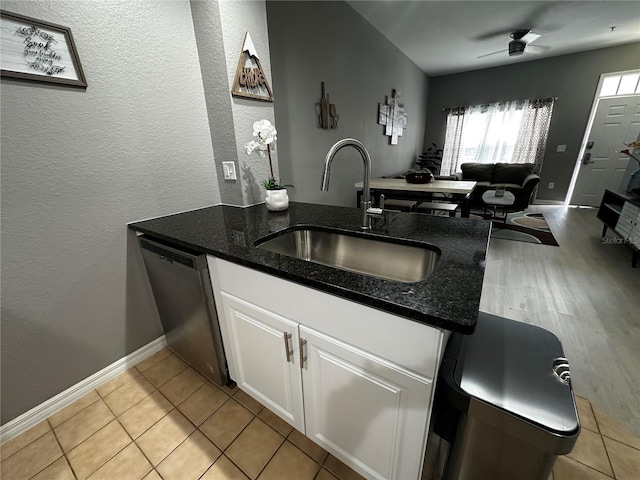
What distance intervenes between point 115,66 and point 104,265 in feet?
3.14

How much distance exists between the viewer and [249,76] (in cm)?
147

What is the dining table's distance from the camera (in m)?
2.77

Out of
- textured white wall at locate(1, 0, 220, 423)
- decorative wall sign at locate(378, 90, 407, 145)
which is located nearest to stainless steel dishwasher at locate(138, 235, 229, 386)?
textured white wall at locate(1, 0, 220, 423)

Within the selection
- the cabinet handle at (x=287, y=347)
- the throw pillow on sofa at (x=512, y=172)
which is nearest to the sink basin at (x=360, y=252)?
the cabinet handle at (x=287, y=347)

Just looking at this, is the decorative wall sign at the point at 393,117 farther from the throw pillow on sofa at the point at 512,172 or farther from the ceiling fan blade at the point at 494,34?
the throw pillow on sofa at the point at 512,172

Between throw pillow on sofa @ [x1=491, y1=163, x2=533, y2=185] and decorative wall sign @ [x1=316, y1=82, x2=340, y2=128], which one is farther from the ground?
decorative wall sign @ [x1=316, y1=82, x2=340, y2=128]

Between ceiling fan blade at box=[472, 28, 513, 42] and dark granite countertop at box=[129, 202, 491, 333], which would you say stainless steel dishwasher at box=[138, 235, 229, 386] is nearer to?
dark granite countertop at box=[129, 202, 491, 333]

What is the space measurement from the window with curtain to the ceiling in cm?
93

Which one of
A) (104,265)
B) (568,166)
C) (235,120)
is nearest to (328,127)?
(235,120)

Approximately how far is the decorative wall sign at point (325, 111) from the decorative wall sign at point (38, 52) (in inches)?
72.6

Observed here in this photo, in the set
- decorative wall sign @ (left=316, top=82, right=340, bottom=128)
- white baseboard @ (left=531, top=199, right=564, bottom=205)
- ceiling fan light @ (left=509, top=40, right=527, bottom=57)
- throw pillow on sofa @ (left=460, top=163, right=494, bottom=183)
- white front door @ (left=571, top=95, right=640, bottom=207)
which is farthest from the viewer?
white baseboard @ (left=531, top=199, right=564, bottom=205)

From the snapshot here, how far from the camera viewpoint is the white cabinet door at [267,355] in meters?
0.92

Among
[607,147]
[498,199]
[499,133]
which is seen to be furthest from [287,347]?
[607,147]

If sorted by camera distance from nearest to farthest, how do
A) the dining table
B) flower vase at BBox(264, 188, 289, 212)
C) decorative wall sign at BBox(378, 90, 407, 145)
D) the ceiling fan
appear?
flower vase at BBox(264, 188, 289, 212) → the dining table → the ceiling fan → decorative wall sign at BBox(378, 90, 407, 145)
